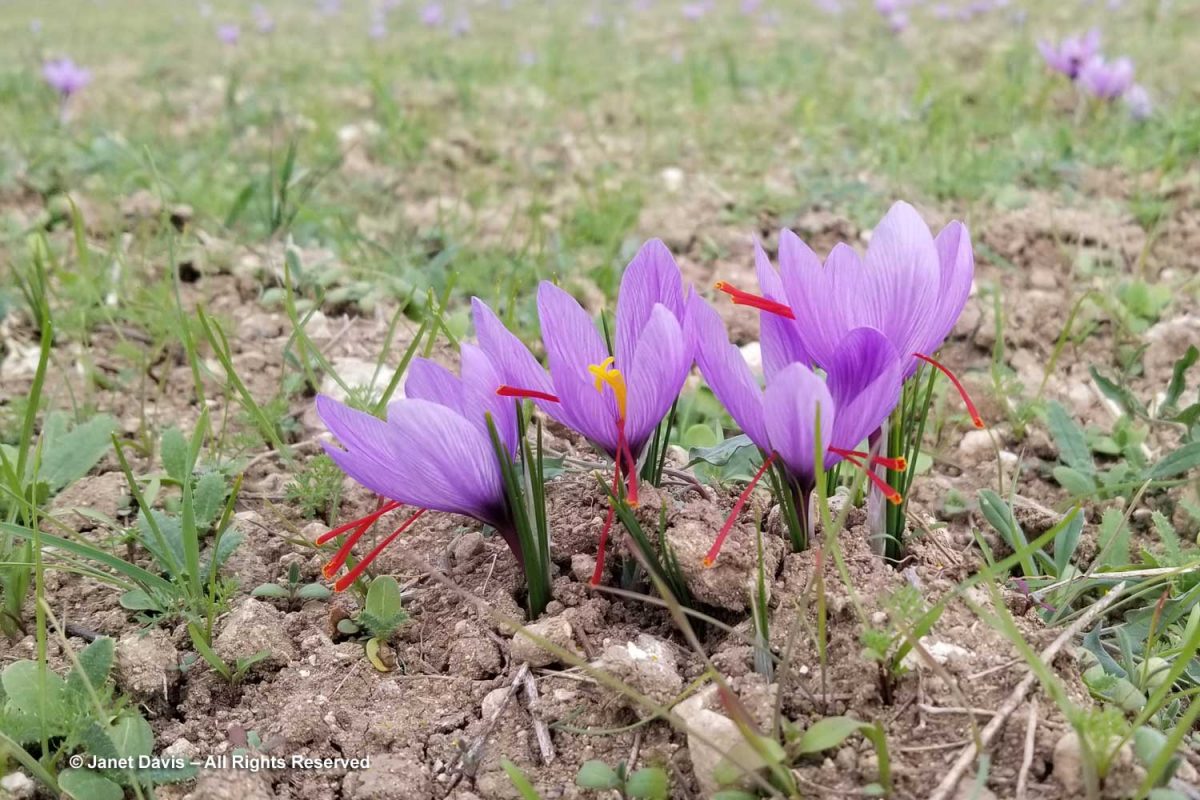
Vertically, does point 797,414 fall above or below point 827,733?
above

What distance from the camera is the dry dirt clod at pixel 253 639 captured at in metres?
1.20

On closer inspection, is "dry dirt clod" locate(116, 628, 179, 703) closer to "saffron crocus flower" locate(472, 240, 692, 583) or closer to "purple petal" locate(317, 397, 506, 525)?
"purple petal" locate(317, 397, 506, 525)

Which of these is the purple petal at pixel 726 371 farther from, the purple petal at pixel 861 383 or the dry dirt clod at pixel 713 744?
the dry dirt clod at pixel 713 744

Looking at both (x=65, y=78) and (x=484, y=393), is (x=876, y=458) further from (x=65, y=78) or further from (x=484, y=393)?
(x=65, y=78)

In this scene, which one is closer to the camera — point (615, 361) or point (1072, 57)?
point (615, 361)

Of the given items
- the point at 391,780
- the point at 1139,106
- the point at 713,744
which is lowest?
the point at 391,780

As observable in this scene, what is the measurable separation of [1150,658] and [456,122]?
131 inches

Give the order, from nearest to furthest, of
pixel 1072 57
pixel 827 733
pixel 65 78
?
pixel 827 733
pixel 1072 57
pixel 65 78

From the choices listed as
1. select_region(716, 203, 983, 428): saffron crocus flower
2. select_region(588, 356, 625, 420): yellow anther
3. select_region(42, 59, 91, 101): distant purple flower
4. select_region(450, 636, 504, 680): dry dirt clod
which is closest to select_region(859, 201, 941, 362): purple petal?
select_region(716, 203, 983, 428): saffron crocus flower

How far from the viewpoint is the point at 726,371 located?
3.41 ft

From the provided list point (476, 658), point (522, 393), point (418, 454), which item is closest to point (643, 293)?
point (522, 393)

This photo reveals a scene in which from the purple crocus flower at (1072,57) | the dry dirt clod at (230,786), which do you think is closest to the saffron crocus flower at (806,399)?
the dry dirt clod at (230,786)

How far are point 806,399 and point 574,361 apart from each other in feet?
0.91

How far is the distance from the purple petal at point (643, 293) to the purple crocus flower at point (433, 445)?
0.15 m
